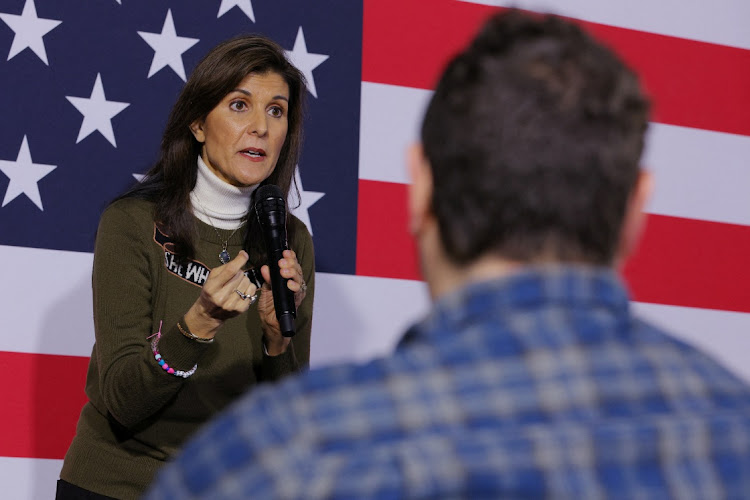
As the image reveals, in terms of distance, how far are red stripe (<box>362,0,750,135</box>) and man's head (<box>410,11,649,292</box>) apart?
6.08 feet

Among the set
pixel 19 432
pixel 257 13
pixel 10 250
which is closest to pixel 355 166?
pixel 257 13

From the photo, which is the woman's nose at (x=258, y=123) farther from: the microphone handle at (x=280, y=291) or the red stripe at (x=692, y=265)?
the red stripe at (x=692, y=265)

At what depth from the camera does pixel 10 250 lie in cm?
207

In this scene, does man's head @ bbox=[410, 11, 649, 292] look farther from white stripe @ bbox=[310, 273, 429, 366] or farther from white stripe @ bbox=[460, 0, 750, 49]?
white stripe @ bbox=[460, 0, 750, 49]

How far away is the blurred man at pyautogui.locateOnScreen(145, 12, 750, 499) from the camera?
1.71 ft

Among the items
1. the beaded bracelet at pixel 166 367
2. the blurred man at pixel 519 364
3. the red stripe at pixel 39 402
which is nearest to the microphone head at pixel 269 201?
the beaded bracelet at pixel 166 367

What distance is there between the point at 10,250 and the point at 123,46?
54 cm

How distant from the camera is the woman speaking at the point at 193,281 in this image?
1441 millimetres

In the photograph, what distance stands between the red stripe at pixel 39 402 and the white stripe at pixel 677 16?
1638 millimetres

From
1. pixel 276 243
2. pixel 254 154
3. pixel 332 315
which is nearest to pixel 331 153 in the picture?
pixel 332 315

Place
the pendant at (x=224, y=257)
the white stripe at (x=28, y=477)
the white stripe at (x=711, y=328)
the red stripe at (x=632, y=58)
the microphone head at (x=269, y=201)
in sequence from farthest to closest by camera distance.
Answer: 1. the white stripe at (x=711, y=328)
2. the red stripe at (x=632, y=58)
3. the white stripe at (x=28, y=477)
4. the pendant at (x=224, y=257)
5. the microphone head at (x=269, y=201)

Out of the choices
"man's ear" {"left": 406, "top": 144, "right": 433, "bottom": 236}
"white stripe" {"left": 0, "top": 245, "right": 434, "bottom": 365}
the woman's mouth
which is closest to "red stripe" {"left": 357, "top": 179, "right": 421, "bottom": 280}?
"white stripe" {"left": 0, "top": 245, "right": 434, "bottom": 365}

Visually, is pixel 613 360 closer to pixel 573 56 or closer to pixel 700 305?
pixel 573 56

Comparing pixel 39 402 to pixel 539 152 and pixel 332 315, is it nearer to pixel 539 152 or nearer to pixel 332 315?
pixel 332 315
